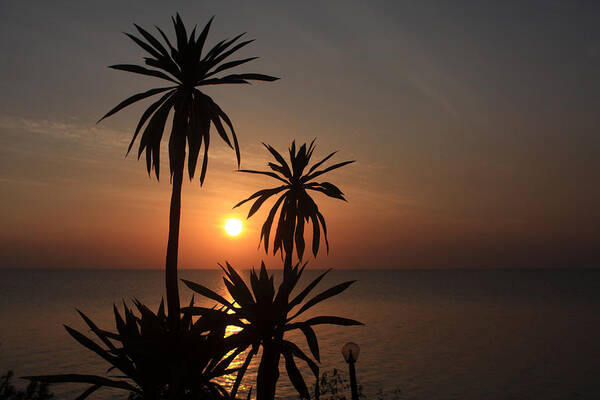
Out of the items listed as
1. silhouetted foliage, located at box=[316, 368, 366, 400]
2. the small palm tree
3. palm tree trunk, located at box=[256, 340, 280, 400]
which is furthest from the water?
palm tree trunk, located at box=[256, 340, 280, 400]

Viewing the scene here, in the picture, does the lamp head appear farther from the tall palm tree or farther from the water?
the water

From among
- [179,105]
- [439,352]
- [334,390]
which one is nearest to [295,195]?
[179,105]

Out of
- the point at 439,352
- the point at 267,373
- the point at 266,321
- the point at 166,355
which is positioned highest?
the point at 266,321

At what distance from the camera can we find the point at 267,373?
10.7 meters

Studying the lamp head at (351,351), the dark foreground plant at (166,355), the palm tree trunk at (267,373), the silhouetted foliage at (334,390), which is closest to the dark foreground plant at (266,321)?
the palm tree trunk at (267,373)

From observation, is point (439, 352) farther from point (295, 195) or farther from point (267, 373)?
point (267, 373)

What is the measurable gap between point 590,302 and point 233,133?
385ft

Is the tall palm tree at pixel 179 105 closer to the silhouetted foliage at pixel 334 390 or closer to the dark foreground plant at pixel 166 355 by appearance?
the dark foreground plant at pixel 166 355

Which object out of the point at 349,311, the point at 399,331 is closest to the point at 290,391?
the point at 399,331

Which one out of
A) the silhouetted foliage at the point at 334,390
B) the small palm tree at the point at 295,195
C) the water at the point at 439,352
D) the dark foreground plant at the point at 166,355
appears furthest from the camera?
the water at the point at 439,352

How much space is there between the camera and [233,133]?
17.7 metres

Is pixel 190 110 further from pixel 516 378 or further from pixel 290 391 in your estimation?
pixel 516 378

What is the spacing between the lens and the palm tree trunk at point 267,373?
10680 millimetres

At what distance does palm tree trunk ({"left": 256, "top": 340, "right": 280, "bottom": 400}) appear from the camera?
1068 cm
